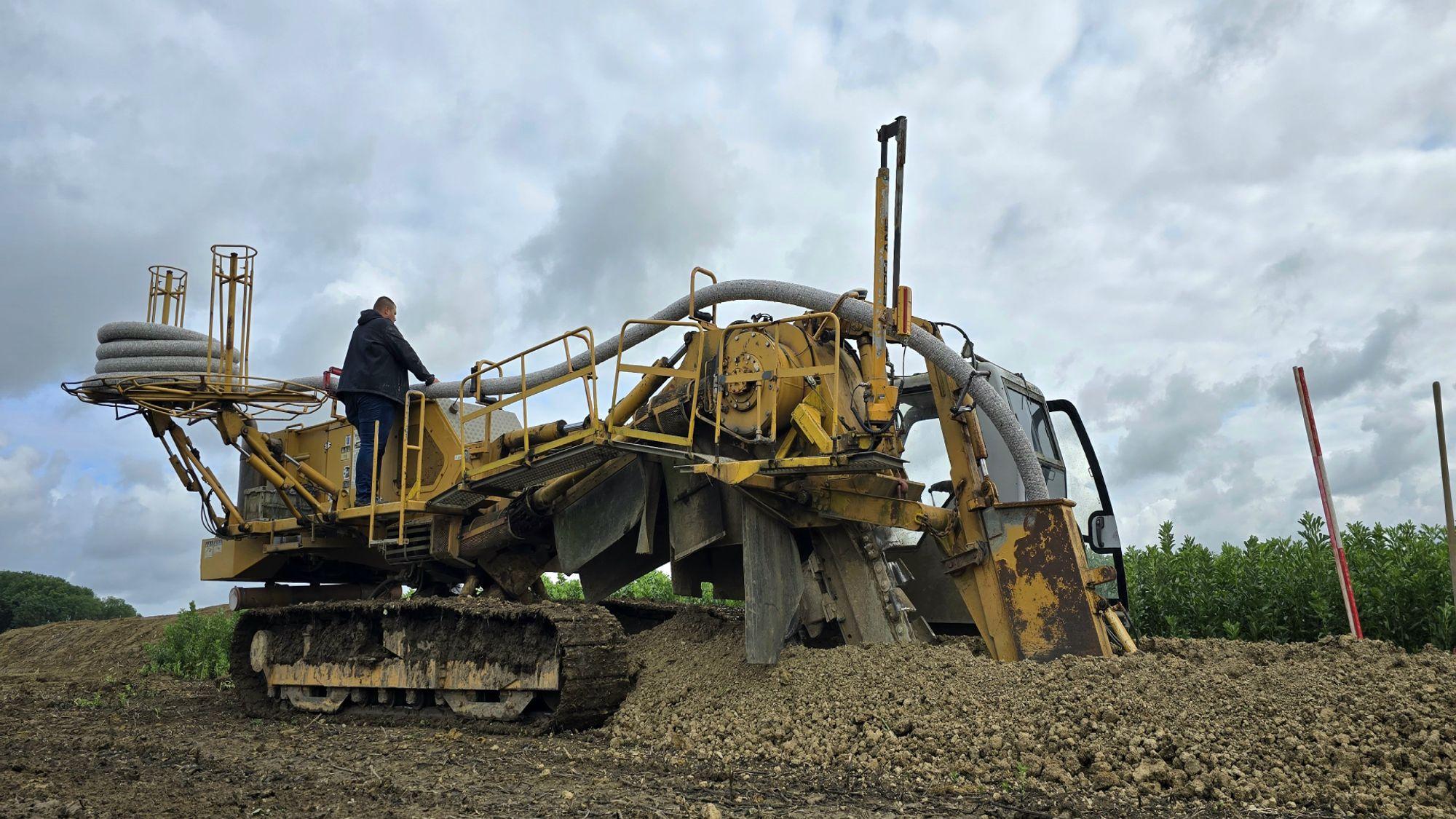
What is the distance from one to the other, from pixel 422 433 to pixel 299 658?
212cm

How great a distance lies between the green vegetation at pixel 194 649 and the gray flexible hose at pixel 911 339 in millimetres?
8024

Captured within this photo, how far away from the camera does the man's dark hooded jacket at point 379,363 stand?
9344 millimetres

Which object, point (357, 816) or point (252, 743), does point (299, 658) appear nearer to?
point (252, 743)

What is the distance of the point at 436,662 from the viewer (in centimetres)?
820

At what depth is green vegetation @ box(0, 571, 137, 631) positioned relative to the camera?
25000 millimetres

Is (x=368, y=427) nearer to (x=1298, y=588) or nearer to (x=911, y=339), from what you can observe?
(x=911, y=339)

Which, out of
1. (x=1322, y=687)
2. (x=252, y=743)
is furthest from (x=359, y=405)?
(x=1322, y=687)

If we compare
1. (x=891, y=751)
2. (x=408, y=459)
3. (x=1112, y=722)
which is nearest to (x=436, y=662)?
(x=408, y=459)

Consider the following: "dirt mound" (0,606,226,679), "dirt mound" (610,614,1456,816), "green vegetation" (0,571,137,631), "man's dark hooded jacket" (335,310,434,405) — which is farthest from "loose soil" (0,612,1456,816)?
"green vegetation" (0,571,137,631)

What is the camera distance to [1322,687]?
18.0 feet

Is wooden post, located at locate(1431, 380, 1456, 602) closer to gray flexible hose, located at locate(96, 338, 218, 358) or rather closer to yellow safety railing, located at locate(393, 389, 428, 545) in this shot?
yellow safety railing, located at locate(393, 389, 428, 545)

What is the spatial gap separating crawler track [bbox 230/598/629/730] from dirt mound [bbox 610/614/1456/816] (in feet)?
1.38

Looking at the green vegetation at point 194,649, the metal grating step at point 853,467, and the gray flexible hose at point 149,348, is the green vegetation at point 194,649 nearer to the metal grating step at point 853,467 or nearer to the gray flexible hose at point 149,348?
the gray flexible hose at point 149,348

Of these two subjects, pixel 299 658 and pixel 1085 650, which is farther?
pixel 299 658
